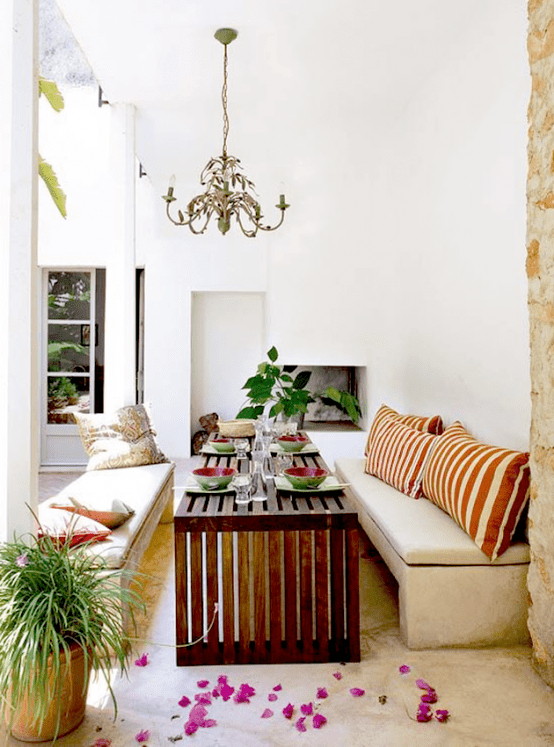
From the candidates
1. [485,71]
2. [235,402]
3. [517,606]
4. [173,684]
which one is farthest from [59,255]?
[517,606]

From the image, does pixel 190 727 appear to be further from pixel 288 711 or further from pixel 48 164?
pixel 48 164

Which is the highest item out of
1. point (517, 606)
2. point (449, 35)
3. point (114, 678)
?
point (449, 35)

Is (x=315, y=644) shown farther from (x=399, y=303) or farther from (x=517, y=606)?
(x=399, y=303)

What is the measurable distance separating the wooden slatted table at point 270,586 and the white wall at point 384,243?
1079 millimetres

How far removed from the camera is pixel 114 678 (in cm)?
224

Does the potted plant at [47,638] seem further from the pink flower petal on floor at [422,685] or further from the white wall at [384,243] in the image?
the white wall at [384,243]

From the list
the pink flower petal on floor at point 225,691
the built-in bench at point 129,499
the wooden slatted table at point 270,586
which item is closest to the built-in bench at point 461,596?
the wooden slatted table at point 270,586

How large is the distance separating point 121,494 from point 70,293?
135 inches

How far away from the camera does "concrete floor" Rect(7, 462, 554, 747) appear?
6.10ft

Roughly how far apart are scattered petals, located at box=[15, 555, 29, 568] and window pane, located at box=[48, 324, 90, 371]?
4.46 metres

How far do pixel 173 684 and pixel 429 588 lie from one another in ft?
3.51

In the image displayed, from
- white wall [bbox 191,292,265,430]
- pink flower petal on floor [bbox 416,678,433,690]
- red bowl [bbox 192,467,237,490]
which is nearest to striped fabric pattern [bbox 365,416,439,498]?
red bowl [bbox 192,467,237,490]

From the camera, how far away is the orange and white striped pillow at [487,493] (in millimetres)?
2463

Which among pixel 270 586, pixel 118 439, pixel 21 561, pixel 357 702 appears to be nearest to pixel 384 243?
pixel 118 439
